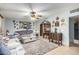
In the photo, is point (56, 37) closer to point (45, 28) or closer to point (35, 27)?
point (45, 28)

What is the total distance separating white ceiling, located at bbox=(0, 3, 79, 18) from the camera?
7.20 ft

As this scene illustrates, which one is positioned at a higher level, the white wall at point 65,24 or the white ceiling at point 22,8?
the white ceiling at point 22,8

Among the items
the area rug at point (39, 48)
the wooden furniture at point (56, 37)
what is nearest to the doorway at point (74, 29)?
the wooden furniture at point (56, 37)

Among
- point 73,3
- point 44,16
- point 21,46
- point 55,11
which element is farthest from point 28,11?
point 73,3

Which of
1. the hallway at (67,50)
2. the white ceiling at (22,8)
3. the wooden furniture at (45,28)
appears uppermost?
the white ceiling at (22,8)

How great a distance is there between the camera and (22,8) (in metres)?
2.20

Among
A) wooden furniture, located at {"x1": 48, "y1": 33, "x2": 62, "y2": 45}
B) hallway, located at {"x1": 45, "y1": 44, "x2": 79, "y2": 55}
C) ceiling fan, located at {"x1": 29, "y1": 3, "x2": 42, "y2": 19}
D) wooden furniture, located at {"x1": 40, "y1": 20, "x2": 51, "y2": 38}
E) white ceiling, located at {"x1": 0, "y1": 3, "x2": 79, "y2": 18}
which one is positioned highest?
white ceiling, located at {"x1": 0, "y1": 3, "x2": 79, "y2": 18}

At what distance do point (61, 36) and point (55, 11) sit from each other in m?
0.43

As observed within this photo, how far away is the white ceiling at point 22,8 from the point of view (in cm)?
219

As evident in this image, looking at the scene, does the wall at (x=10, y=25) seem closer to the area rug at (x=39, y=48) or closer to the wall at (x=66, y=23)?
the area rug at (x=39, y=48)

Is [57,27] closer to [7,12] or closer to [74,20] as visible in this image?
[74,20]

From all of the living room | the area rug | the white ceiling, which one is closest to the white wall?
the living room

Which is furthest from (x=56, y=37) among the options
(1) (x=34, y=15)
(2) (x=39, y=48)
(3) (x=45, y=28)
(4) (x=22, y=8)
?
(4) (x=22, y=8)

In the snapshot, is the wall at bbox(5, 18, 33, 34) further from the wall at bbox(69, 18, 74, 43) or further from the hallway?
the wall at bbox(69, 18, 74, 43)
